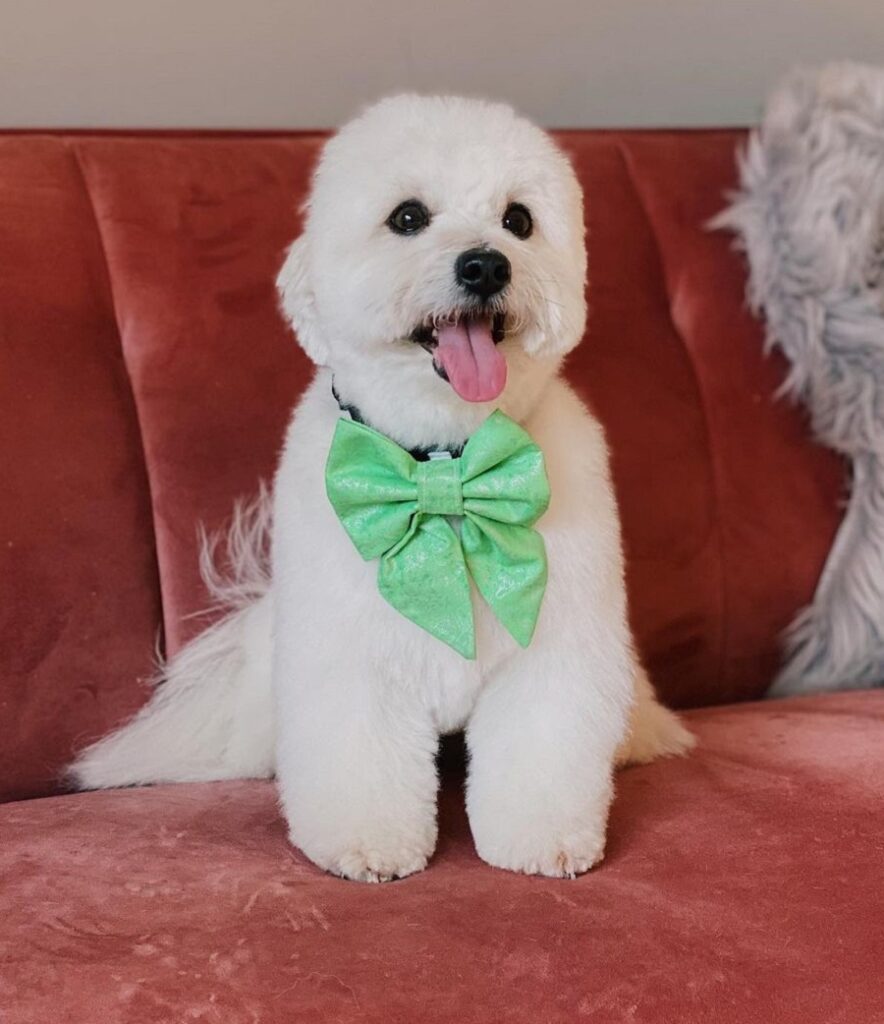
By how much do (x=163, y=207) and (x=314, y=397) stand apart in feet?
1.26

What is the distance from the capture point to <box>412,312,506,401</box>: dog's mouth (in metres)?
0.98

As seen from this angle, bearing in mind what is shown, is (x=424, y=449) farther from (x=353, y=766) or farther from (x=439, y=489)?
(x=353, y=766)

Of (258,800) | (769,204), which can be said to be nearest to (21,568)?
(258,800)

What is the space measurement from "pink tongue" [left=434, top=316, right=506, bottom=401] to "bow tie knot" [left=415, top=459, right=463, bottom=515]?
0.29 feet

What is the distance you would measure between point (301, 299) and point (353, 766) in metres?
0.38

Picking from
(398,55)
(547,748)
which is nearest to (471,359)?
(547,748)

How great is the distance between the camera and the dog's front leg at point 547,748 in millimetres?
1030

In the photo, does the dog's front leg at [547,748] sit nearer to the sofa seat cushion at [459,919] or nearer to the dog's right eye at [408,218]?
the sofa seat cushion at [459,919]

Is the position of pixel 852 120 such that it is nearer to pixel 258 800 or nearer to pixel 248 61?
pixel 248 61

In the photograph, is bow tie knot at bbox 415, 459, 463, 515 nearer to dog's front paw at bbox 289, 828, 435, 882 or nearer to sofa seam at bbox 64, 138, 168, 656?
dog's front paw at bbox 289, 828, 435, 882

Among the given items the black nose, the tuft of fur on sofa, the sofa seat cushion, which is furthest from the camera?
the tuft of fur on sofa

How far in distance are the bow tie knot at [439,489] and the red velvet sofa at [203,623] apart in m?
0.28

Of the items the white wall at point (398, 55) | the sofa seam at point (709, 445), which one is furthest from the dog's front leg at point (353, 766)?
the white wall at point (398, 55)

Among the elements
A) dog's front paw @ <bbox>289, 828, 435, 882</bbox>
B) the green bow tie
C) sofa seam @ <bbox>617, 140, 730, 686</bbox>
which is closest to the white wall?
sofa seam @ <bbox>617, 140, 730, 686</bbox>
